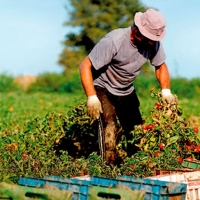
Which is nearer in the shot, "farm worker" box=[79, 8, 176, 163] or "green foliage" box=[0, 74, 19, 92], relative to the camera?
"farm worker" box=[79, 8, 176, 163]

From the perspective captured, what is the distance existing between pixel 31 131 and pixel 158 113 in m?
1.90

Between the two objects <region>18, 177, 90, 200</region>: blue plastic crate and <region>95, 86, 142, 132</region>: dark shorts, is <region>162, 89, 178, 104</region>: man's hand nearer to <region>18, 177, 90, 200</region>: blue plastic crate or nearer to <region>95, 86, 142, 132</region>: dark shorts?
<region>95, 86, 142, 132</region>: dark shorts

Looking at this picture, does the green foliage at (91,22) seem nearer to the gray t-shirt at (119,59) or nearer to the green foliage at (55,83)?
the green foliage at (55,83)

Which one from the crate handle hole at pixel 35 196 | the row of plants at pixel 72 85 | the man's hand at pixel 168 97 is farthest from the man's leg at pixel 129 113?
the row of plants at pixel 72 85

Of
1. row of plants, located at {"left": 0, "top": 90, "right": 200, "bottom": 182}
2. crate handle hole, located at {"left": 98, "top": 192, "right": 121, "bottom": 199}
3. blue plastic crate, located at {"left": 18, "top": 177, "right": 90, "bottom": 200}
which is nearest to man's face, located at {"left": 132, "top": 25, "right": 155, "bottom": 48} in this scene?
row of plants, located at {"left": 0, "top": 90, "right": 200, "bottom": 182}

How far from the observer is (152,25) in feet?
22.2

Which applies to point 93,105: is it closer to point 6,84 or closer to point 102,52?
point 102,52

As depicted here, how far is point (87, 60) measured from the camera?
6949 millimetres

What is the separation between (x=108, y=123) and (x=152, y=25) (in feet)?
3.80

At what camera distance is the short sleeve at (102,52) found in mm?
6863

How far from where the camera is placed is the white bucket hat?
6.75 m

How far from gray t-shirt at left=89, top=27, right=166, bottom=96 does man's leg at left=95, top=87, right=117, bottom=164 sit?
0.30 feet

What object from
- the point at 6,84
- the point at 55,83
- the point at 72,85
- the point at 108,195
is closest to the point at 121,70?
the point at 108,195

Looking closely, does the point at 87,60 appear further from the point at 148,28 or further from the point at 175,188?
the point at 175,188
